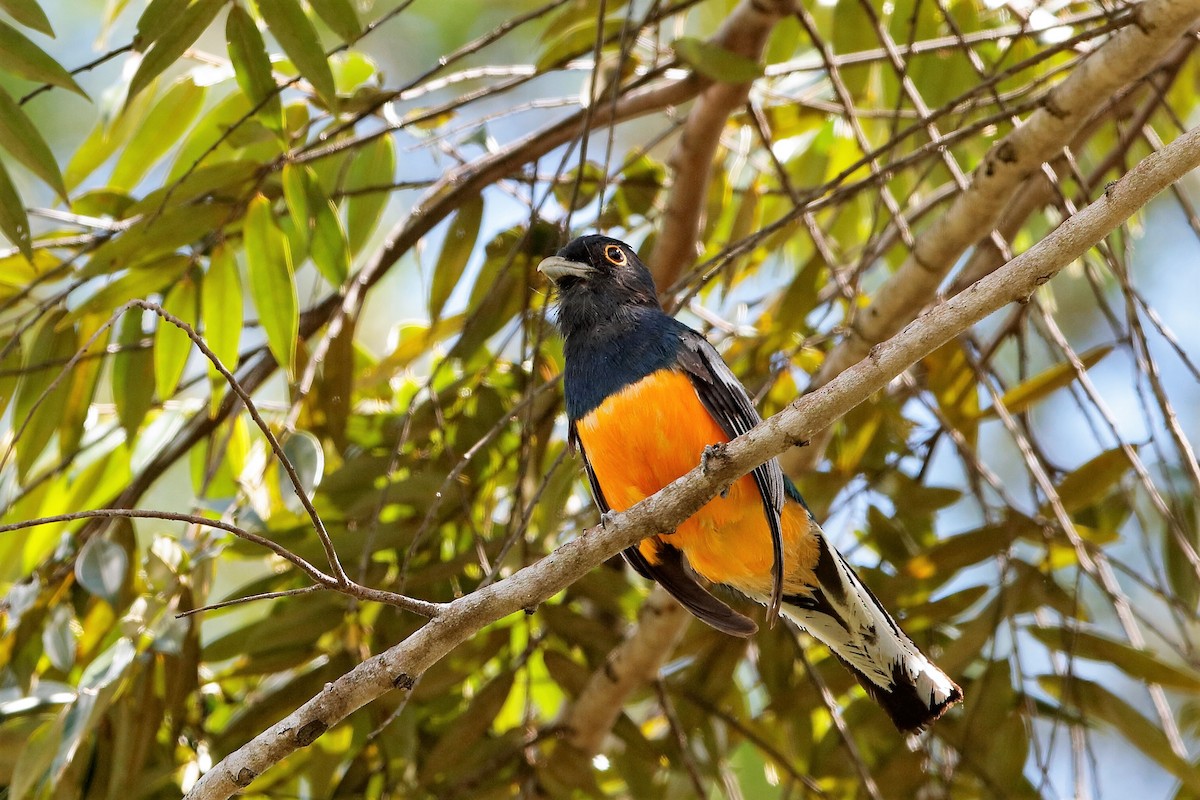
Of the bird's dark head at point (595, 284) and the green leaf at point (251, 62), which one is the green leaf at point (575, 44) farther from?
the green leaf at point (251, 62)

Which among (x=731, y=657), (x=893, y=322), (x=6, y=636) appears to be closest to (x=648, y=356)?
(x=893, y=322)

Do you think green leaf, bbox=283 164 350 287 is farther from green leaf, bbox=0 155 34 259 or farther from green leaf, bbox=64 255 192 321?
green leaf, bbox=0 155 34 259

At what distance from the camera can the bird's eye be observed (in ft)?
13.6

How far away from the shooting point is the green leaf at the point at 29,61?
123 inches

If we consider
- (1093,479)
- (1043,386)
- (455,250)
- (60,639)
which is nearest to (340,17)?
(455,250)

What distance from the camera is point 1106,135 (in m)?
5.88

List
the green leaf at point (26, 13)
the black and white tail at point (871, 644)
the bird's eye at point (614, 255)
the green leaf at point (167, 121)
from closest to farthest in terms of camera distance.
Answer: the green leaf at point (26, 13) → the black and white tail at point (871, 644) → the bird's eye at point (614, 255) → the green leaf at point (167, 121)

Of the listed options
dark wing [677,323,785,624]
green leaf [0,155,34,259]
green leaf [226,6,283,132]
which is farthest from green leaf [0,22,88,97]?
dark wing [677,323,785,624]

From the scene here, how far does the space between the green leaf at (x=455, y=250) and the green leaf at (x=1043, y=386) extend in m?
1.97

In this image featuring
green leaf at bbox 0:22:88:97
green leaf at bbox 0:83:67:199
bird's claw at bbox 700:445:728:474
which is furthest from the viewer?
green leaf at bbox 0:83:67:199

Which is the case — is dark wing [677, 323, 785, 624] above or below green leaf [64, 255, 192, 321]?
below

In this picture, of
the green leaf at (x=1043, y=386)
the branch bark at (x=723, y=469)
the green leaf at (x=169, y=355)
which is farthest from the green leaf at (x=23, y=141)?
the green leaf at (x=1043, y=386)

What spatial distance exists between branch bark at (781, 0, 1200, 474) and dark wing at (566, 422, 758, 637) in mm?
739

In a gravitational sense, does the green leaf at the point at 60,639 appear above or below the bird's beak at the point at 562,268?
below
